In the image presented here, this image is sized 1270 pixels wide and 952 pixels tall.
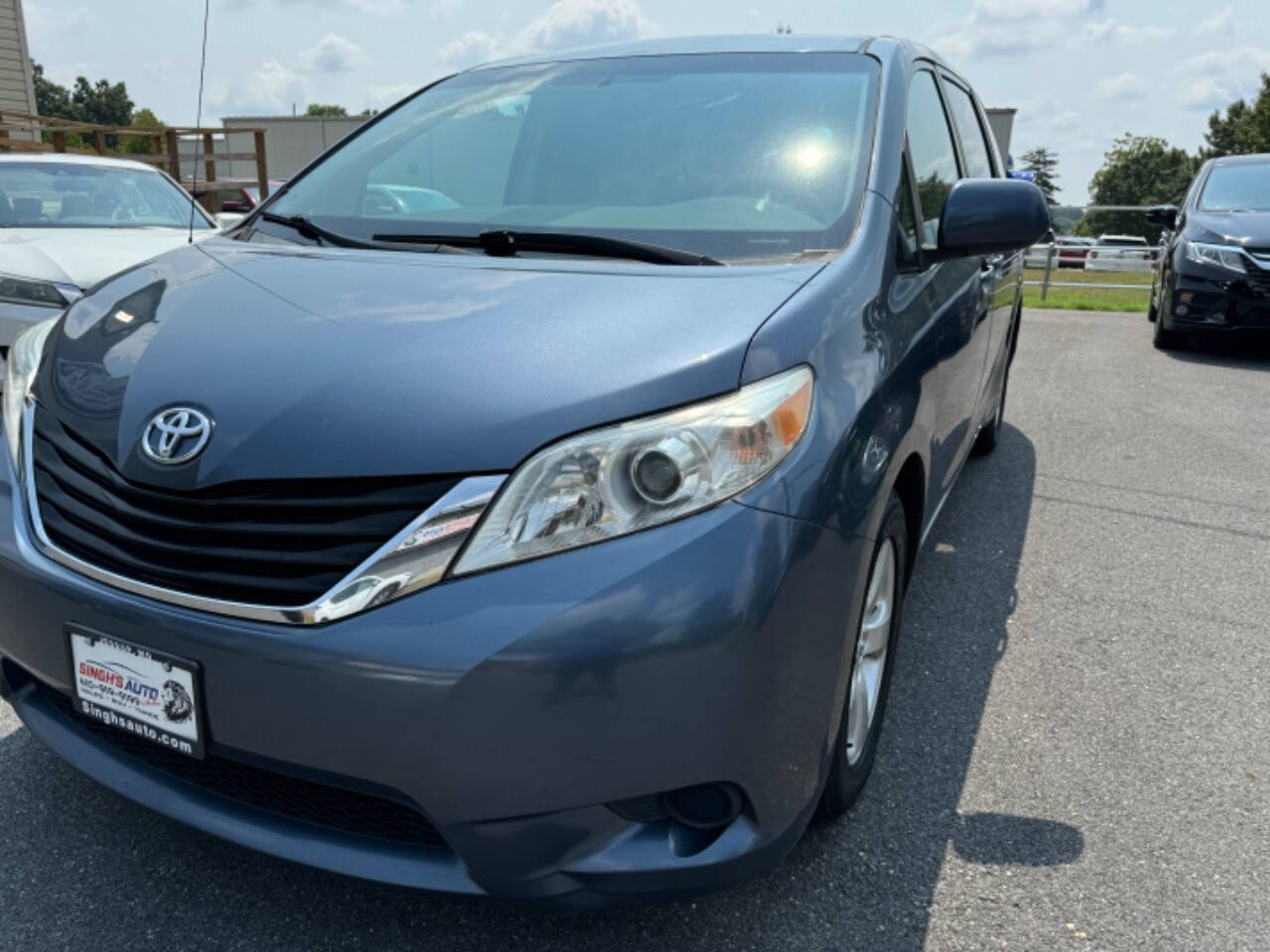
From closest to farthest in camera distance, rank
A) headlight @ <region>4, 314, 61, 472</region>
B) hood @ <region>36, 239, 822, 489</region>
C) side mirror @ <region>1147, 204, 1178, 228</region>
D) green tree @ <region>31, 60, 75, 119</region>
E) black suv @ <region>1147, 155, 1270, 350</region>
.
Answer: hood @ <region>36, 239, 822, 489</region>
headlight @ <region>4, 314, 61, 472</region>
black suv @ <region>1147, 155, 1270, 350</region>
side mirror @ <region>1147, 204, 1178, 228</region>
green tree @ <region>31, 60, 75, 119</region>

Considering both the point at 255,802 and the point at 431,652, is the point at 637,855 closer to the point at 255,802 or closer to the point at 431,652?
the point at 431,652

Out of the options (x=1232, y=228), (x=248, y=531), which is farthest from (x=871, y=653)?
(x=1232, y=228)

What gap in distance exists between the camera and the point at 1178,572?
3814mm

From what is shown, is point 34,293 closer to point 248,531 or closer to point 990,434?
point 248,531

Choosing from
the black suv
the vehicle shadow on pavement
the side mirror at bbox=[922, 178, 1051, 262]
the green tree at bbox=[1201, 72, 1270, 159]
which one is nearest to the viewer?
the vehicle shadow on pavement

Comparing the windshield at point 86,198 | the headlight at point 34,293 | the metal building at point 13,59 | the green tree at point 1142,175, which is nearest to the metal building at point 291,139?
the metal building at point 13,59

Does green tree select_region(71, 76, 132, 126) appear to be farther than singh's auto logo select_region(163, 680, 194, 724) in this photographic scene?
Yes

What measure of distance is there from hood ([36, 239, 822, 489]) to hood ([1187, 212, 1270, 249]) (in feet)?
23.4

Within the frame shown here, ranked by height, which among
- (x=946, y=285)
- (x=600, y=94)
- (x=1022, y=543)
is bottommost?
(x=1022, y=543)

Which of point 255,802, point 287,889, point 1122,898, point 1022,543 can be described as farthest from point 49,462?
point 1022,543

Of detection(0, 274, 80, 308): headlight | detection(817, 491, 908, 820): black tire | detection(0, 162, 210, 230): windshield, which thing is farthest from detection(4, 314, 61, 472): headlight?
detection(0, 162, 210, 230): windshield

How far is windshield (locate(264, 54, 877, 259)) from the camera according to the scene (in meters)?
2.39

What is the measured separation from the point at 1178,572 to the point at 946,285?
66.5 inches

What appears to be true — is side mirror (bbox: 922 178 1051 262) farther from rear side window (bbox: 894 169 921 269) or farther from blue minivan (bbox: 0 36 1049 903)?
blue minivan (bbox: 0 36 1049 903)
